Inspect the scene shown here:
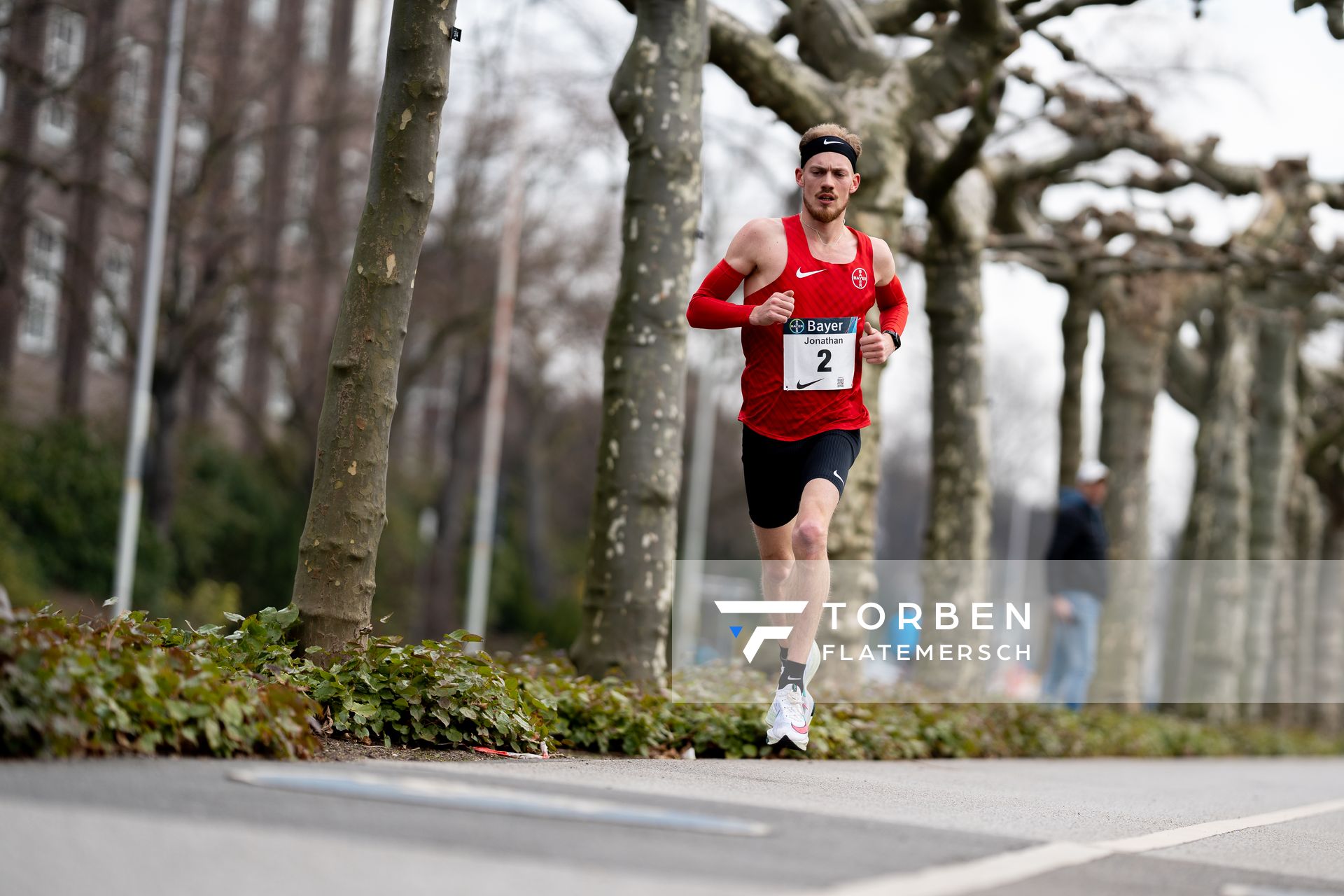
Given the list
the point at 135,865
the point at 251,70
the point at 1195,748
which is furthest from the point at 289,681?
the point at 251,70

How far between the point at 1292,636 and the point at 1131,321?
484 inches

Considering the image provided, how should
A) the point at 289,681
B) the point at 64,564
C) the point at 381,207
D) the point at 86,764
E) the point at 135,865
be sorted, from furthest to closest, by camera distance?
1. the point at 64,564
2. the point at 381,207
3. the point at 289,681
4. the point at 86,764
5. the point at 135,865

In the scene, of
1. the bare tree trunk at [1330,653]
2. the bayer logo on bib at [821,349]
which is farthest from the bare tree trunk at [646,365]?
the bare tree trunk at [1330,653]

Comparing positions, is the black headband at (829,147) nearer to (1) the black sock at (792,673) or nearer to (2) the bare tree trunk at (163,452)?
(1) the black sock at (792,673)

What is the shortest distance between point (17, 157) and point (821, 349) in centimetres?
2238

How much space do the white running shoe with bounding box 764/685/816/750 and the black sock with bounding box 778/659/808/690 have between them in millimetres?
19

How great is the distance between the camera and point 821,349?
713 centimetres

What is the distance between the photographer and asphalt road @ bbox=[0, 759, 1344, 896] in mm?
3826

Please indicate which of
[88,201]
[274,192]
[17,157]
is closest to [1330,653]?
[274,192]

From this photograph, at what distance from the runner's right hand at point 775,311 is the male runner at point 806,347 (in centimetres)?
6

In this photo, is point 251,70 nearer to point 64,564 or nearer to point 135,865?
point 64,564

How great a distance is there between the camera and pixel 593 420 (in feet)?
168

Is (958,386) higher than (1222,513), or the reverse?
(958,386)

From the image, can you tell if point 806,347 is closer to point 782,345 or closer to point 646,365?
point 782,345
